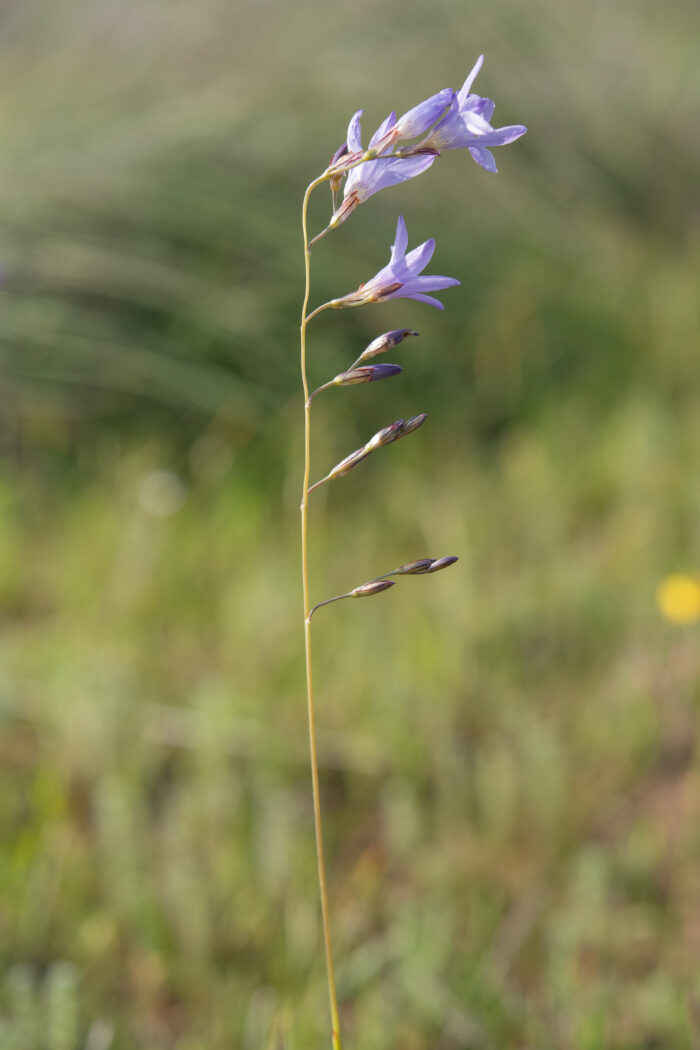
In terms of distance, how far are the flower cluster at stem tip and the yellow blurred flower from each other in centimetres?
150

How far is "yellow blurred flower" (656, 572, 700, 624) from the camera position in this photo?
2035 mm

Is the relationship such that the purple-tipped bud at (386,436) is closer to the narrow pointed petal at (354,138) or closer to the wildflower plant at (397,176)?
the wildflower plant at (397,176)

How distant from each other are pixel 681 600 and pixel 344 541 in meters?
0.88

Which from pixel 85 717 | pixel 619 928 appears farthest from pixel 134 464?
pixel 619 928

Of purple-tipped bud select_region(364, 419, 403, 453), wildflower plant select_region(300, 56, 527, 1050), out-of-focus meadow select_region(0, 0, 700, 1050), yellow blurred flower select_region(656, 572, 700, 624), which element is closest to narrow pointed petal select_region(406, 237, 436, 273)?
wildflower plant select_region(300, 56, 527, 1050)

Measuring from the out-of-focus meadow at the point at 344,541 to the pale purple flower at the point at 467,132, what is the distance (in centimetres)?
78

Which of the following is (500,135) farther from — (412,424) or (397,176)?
(412,424)

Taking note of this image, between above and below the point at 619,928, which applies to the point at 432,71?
above

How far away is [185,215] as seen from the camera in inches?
117

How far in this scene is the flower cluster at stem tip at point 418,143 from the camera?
2.30ft

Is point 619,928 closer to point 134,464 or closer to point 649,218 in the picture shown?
point 134,464

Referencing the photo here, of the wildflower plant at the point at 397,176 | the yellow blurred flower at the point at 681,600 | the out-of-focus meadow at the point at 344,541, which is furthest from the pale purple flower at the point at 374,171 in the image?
the yellow blurred flower at the point at 681,600

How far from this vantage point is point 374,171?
739 mm

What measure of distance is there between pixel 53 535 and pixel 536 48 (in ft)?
9.80
